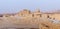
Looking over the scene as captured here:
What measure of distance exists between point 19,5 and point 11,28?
1.18ft

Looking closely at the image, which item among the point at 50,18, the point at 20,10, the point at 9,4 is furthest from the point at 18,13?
the point at 50,18

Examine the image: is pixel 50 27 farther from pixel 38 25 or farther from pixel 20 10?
pixel 20 10

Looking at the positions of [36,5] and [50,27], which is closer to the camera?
[50,27]

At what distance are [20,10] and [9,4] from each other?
0.19 meters

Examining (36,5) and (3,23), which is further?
(36,5)

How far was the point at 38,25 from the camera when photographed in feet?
6.35

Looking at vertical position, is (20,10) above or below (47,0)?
below

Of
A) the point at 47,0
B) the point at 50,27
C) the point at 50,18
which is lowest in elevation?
the point at 50,27

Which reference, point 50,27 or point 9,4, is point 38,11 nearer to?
point 50,27

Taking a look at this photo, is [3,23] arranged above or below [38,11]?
below

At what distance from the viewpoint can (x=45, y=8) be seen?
6.75 ft

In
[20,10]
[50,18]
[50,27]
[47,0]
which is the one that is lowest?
[50,27]

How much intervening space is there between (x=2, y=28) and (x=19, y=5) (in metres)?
0.41

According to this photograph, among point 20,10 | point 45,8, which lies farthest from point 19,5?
point 45,8
